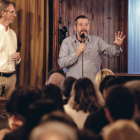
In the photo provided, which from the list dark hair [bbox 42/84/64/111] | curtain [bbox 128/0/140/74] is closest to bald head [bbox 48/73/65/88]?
dark hair [bbox 42/84/64/111]

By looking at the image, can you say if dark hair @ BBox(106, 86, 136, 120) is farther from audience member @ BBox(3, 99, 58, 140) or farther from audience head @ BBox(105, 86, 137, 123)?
audience member @ BBox(3, 99, 58, 140)

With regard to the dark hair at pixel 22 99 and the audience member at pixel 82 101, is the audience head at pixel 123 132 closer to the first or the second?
the dark hair at pixel 22 99

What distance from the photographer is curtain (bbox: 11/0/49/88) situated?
3.15m

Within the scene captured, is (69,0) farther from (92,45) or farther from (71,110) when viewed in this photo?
(71,110)

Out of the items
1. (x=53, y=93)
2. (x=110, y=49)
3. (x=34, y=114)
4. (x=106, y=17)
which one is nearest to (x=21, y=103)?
(x=34, y=114)

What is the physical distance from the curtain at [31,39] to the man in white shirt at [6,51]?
40cm

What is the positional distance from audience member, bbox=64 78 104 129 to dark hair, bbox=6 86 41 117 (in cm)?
→ 41

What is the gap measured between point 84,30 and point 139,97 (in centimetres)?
176

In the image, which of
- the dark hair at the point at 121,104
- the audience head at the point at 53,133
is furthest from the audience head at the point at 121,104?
the audience head at the point at 53,133

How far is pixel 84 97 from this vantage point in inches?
53.7

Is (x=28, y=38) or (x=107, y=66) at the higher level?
(x=28, y=38)

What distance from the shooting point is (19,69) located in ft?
10.3

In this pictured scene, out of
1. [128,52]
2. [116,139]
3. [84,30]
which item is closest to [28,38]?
[84,30]

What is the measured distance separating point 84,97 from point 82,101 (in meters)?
0.03
